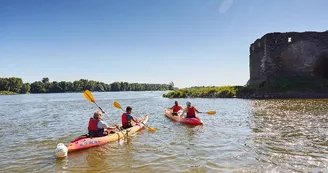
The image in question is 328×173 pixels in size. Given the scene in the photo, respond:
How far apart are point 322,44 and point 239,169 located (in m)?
29.2

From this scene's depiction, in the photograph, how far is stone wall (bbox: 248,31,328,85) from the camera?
1168 inches

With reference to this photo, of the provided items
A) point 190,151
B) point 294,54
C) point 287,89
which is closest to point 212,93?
point 287,89

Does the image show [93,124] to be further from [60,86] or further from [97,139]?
[60,86]

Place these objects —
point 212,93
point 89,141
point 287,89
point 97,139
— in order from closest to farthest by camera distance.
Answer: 1. point 89,141
2. point 97,139
3. point 287,89
4. point 212,93

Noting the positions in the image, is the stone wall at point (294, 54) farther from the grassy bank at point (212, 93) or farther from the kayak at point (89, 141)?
the kayak at point (89, 141)

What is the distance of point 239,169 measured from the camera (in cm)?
625

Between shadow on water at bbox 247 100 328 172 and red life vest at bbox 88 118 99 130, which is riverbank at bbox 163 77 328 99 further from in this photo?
red life vest at bbox 88 118 99 130

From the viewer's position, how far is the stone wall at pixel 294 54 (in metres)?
29.7

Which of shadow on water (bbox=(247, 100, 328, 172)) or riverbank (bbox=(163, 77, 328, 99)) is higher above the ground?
riverbank (bbox=(163, 77, 328, 99))

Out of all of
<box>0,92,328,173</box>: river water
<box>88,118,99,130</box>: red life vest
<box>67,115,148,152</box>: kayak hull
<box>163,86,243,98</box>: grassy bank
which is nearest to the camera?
<box>0,92,328,173</box>: river water

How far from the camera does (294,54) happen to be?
30.1 metres

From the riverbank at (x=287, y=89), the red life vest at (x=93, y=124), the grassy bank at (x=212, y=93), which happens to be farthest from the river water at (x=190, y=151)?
the grassy bank at (x=212, y=93)

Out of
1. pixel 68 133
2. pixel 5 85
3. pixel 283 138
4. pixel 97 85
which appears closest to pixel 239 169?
pixel 283 138

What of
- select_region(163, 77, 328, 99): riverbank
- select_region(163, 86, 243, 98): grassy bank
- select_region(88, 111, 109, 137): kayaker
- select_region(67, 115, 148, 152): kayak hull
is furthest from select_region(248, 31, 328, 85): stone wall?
select_region(88, 111, 109, 137): kayaker
